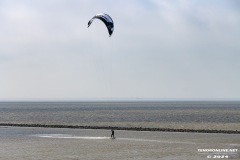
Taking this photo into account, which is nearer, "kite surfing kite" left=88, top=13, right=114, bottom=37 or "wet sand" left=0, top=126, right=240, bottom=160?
"wet sand" left=0, top=126, right=240, bottom=160

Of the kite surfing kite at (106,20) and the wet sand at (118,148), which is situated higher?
the kite surfing kite at (106,20)

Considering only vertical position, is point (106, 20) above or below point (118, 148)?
above

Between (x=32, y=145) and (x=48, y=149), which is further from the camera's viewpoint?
(x=32, y=145)

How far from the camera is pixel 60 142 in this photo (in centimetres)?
4859

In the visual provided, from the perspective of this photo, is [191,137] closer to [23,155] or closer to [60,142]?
[60,142]

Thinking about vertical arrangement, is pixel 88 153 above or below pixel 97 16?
below

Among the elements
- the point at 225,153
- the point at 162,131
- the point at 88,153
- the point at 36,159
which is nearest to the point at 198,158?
the point at 225,153

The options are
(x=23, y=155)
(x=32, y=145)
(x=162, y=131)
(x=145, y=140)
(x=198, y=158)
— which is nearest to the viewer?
(x=198, y=158)

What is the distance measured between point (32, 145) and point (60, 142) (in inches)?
138

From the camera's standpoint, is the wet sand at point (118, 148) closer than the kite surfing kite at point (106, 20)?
Yes

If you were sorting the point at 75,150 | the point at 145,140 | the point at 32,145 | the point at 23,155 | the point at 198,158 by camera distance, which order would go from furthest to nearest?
the point at 145,140 → the point at 32,145 → the point at 75,150 → the point at 23,155 → the point at 198,158

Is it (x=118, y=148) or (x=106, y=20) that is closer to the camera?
(x=118, y=148)

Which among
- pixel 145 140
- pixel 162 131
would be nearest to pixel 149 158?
pixel 145 140

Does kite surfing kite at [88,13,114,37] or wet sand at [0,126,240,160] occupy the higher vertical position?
kite surfing kite at [88,13,114,37]
